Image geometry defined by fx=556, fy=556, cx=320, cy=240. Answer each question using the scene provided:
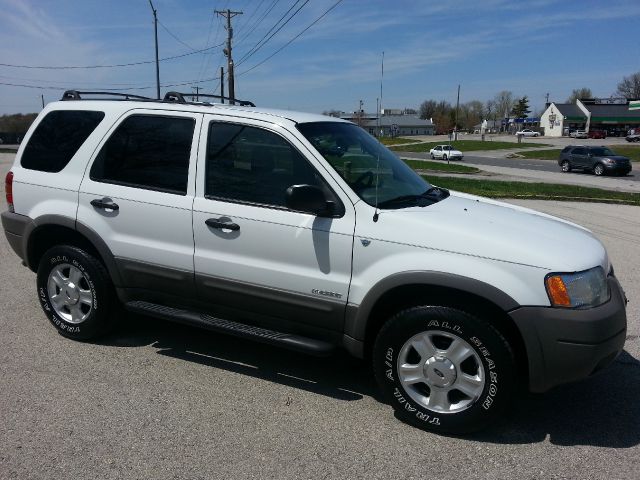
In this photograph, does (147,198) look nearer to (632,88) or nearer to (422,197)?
(422,197)

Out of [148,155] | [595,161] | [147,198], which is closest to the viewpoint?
[147,198]

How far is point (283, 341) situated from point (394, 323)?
2.57ft

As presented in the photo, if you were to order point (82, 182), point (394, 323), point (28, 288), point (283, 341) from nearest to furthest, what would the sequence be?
point (394, 323) < point (283, 341) < point (82, 182) < point (28, 288)

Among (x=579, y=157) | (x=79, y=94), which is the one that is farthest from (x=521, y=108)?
(x=79, y=94)

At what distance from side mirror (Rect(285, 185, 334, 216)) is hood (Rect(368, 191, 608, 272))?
0.29 meters

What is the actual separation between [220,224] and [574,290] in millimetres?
2265

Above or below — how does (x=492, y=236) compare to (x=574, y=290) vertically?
above

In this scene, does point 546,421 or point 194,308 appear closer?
point 546,421

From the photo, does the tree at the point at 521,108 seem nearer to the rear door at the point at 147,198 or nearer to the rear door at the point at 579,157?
the rear door at the point at 579,157

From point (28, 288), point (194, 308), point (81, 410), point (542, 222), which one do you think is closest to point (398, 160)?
point (542, 222)

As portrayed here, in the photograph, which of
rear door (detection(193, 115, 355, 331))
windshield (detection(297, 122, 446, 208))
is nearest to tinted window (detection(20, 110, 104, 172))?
rear door (detection(193, 115, 355, 331))

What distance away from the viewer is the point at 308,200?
3438 millimetres

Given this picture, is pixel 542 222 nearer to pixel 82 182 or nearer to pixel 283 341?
pixel 283 341

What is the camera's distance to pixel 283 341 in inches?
146
